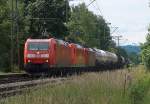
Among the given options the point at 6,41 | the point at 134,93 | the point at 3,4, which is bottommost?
the point at 134,93

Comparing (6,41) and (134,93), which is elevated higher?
(6,41)

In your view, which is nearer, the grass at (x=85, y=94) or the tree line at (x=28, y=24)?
the grass at (x=85, y=94)

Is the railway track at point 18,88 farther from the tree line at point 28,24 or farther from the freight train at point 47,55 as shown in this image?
the tree line at point 28,24

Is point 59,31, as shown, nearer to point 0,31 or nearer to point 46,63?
point 0,31

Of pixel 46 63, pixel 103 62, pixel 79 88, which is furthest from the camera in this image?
pixel 103 62

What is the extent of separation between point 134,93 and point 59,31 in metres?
62.5

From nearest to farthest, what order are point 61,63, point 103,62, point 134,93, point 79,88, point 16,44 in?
point 79,88 → point 134,93 → point 61,63 → point 16,44 → point 103,62

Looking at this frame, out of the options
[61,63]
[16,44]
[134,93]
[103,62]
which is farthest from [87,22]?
[134,93]

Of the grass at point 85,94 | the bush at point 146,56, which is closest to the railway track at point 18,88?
the grass at point 85,94

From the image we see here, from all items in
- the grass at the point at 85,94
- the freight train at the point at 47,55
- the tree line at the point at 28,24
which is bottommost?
the grass at the point at 85,94

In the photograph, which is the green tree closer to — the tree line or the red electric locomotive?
the tree line

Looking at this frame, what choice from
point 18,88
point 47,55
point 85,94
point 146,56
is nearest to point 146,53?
point 146,56

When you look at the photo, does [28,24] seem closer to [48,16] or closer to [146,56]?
[48,16]

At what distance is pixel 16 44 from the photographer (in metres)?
56.8
